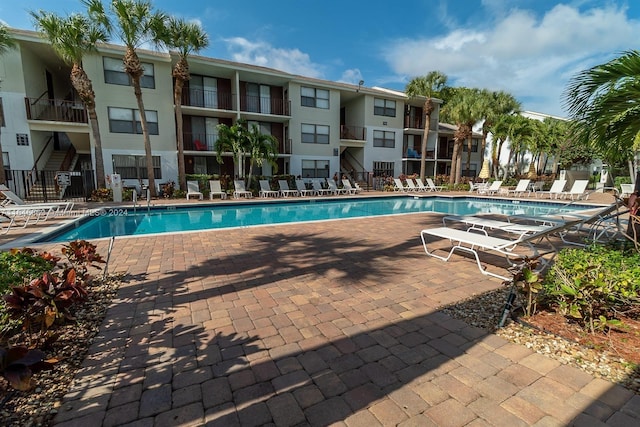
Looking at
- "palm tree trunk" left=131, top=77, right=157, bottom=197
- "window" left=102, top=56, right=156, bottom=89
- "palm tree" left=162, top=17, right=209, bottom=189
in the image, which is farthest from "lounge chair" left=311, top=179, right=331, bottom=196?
"window" left=102, top=56, right=156, bottom=89

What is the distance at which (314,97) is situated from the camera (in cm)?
2270

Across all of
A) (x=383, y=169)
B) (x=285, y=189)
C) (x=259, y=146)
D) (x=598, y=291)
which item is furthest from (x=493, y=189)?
(x=598, y=291)

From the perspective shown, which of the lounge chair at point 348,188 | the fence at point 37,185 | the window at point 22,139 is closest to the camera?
the fence at point 37,185

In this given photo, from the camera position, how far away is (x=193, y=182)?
56.7 ft

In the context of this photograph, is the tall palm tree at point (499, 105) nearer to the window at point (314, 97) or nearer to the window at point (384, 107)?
the window at point (384, 107)

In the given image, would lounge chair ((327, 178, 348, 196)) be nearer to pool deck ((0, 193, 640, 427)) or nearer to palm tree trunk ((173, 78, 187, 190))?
palm tree trunk ((173, 78, 187, 190))

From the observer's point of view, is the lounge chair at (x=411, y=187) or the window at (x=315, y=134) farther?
the lounge chair at (x=411, y=187)

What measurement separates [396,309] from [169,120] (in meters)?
19.2

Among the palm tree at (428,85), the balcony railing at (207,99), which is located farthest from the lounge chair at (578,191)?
the balcony railing at (207,99)

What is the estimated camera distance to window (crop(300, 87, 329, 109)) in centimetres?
2227

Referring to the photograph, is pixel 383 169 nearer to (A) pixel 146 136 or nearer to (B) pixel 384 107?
(B) pixel 384 107

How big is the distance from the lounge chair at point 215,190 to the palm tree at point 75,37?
5.67 m

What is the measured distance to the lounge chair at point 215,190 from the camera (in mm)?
17178

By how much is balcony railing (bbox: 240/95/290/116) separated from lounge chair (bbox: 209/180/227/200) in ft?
20.6
